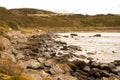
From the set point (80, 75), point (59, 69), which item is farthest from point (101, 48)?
point (59, 69)

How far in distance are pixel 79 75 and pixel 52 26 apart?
6775 inches

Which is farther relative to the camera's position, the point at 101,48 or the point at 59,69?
the point at 101,48

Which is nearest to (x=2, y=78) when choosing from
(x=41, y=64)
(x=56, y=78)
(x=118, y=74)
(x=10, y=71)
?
(x=10, y=71)

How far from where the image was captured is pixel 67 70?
24.1m

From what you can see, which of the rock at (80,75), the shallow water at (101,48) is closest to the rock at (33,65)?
the rock at (80,75)

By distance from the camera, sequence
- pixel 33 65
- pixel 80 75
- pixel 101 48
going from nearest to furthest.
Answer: pixel 80 75 < pixel 33 65 < pixel 101 48

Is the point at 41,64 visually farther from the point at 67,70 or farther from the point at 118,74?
the point at 118,74

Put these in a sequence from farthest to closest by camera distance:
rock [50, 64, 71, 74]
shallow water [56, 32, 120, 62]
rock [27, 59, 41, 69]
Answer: shallow water [56, 32, 120, 62], rock [27, 59, 41, 69], rock [50, 64, 71, 74]

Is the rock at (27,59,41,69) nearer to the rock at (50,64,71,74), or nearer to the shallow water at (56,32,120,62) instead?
the rock at (50,64,71,74)

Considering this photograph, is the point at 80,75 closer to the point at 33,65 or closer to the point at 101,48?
the point at 33,65

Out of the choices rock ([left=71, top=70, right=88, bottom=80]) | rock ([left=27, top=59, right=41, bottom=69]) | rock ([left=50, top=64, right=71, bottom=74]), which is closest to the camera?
rock ([left=71, top=70, right=88, bottom=80])

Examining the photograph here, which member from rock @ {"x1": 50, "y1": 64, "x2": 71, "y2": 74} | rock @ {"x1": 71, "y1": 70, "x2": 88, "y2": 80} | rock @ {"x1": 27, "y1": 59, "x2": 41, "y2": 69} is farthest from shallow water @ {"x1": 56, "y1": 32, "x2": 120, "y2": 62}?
rock @ {"x1": 27, "y1": 59, "x2": 41, "y2": 69}

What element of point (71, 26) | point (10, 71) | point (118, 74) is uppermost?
point (10, 71)

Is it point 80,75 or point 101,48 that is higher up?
point 80,75
